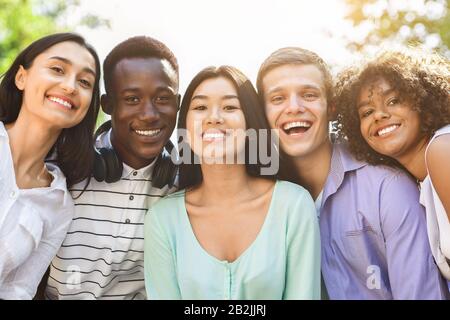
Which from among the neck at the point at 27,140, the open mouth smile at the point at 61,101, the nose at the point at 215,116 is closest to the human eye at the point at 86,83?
the open mouth smile at the point at 61,101

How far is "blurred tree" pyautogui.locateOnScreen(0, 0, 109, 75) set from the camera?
2.48 metres

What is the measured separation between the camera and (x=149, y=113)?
2.05 m

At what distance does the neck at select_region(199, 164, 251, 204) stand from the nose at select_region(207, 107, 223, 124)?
0.63 ft

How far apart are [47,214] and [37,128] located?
0.36 metres

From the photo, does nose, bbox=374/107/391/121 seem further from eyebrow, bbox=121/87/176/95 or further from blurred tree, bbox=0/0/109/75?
blurred tree, bbox=0/0/109/75

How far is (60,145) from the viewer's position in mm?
2221

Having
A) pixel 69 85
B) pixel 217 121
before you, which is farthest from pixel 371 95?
pixel 69 85

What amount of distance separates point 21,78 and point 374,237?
1.58 meters

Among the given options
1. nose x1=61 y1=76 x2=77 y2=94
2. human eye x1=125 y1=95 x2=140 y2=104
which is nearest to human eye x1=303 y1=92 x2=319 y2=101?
human eye x1=125 y1=95 x2=140 y2=104

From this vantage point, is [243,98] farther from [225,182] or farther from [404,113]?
[404,113]

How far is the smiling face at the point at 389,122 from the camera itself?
1.98m

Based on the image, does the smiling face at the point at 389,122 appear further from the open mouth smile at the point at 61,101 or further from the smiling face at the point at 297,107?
the open mouth smile at the point at 61,101

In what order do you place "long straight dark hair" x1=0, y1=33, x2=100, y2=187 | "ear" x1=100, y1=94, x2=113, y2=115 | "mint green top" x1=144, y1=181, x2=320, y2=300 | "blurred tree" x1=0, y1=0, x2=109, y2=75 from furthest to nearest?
"blurred tree" x1=0, y1=0, x2=109, y2=75 < "ear" x1=100, y1=94, x2=113, y2=115 < "long straight dark hair" x1=0, y1=33, x2=100, y2=187 < "mint green top" x1=144, y1=181, x2=320, y2=300

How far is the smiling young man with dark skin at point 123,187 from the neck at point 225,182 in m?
0.22
